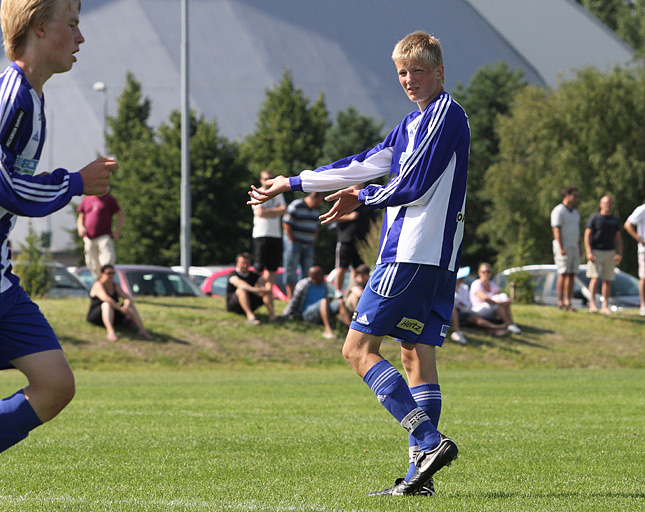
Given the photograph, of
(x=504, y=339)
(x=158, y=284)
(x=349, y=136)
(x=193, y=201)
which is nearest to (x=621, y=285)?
(x=504, y=339)

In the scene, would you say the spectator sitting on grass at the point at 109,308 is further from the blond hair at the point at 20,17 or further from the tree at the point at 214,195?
the tree at the point at 214,195

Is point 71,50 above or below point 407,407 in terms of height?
above

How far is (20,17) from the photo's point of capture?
12.8 feet

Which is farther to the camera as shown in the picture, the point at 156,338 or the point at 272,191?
the point at 156,338

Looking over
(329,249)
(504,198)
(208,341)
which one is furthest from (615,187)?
(208,341)

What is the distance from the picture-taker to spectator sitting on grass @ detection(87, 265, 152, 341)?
55.2 feet

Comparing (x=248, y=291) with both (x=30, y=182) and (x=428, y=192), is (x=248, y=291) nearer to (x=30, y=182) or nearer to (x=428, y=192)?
(x=428, y=192)

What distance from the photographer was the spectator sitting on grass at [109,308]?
663 inches

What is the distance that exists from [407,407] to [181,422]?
3.82m

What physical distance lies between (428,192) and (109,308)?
1280 centimetres

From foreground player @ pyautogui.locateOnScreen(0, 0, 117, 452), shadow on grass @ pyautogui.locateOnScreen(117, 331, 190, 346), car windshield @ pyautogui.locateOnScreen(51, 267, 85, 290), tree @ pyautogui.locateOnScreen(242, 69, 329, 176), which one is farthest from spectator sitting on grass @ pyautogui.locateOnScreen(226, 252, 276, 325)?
tree @ pyautogui.locateOnScreen(242, 69, 329, 176)

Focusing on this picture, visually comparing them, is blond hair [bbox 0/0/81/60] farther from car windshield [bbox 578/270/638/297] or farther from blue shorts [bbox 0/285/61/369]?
car windshield [bbox 578/270/638/297]

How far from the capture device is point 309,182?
17.1 ft

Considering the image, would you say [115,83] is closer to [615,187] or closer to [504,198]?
[504,198]
